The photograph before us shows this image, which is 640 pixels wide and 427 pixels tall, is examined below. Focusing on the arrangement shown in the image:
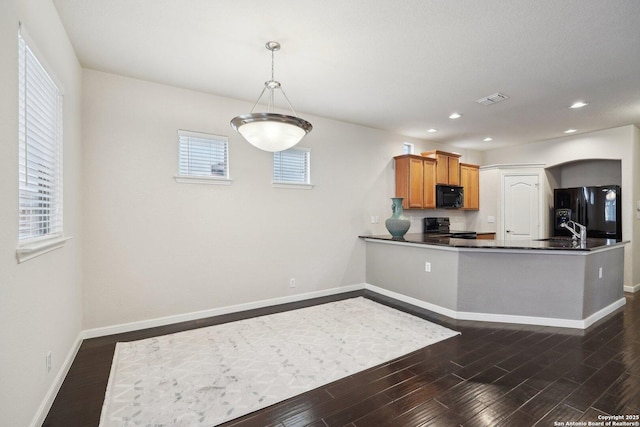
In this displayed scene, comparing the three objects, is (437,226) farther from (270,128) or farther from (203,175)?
(270,128)

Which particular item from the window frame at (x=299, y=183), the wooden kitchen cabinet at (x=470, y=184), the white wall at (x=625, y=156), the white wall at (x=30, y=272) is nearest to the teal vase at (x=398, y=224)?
the window frame at (x=299, y=183)

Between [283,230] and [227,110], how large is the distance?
180 cm

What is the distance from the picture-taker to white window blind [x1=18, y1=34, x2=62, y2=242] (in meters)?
1.76

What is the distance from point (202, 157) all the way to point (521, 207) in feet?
19.9

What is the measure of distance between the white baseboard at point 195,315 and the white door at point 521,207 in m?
3.88

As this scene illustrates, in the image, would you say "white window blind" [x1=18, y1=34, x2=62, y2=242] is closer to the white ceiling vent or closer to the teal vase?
the teal vase

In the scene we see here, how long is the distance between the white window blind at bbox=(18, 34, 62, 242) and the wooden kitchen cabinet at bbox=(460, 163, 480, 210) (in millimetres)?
6406

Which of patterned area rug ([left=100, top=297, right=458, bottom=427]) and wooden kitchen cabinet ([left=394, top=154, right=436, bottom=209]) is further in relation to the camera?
wooden kitchen cabinet ([left=394, top=154, right=436, bottom=209])

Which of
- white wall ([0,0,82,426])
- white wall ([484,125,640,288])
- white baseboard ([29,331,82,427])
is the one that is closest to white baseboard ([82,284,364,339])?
white baseboard ([29,331,82,427])

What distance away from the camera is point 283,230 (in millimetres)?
4414

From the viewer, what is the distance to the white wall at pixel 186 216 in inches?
128

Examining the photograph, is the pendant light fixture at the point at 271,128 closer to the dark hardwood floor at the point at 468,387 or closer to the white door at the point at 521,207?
the dark hardwood floor at the point at 468,387

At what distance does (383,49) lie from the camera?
2.80 meters

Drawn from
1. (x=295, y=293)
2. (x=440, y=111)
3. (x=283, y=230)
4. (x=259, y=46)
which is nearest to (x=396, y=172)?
(x=440, y=111)
